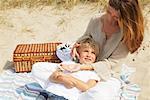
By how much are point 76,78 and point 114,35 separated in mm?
430

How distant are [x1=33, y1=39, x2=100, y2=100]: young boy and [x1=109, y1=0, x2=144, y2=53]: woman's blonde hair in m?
0.31

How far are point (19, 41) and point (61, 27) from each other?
1.85 feet

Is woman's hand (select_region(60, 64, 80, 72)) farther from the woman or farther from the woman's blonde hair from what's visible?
the woman's blonde hair

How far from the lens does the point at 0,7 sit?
5.37 meters

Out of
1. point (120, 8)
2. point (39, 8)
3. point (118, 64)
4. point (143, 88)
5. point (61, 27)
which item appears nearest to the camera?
point (120, 8)

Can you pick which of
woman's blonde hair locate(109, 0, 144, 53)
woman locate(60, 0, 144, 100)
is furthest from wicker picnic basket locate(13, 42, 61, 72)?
woman's blonde hair locate(109, 0, 144, 53)

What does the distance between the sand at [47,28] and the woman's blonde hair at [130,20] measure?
88 cm

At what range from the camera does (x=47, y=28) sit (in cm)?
483

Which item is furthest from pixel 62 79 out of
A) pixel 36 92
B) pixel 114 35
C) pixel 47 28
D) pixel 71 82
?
pixel 47 28

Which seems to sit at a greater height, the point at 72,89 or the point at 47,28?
the point at 47,28

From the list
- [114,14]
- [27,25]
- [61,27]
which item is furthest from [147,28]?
[114,14]

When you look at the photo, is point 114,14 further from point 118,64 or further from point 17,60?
point 17,60

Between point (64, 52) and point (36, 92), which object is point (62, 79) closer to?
point (36, 92)

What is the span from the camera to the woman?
290cm
